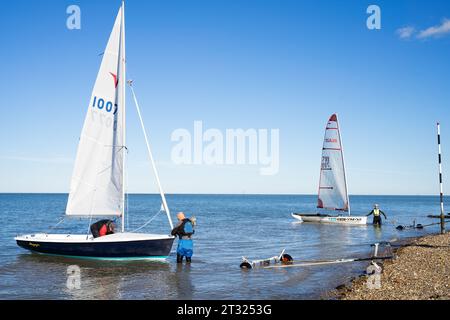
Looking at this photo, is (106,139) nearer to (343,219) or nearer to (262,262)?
(262,262)

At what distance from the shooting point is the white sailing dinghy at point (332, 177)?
47438 mm

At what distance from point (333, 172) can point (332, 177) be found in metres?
0.61

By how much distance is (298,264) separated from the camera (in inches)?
799

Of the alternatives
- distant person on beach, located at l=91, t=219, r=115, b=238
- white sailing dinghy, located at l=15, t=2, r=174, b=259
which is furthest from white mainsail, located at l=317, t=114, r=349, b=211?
distant person on beach, located at l=91, t=219, r=115, b=238

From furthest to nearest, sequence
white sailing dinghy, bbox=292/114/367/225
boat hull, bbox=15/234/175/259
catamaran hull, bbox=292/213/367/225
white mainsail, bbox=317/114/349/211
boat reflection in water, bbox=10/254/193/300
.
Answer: white mainsail, bbox=317/114/349/211, white sailing dinghy, bbox=292/114/367/225, catamaran hull, bbox=292/213/367/225, boat hull, bbox=15/234/175/259, boat reflection in water, bbox=10/254/193/300

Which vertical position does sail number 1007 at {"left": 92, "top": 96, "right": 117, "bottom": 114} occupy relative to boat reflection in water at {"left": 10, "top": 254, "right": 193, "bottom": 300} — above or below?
above

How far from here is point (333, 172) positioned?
48.8m

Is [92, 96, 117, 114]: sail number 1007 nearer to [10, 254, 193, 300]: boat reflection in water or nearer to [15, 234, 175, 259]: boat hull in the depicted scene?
[15, 234, 175, 259]: boat hull

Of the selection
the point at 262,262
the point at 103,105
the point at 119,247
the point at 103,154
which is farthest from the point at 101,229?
the point at 262,262

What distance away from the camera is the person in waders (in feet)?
65.2

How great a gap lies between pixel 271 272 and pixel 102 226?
29.3 ft

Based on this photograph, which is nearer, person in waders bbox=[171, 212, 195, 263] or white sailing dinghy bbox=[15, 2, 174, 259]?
person in waders bbox=[171, 212, 195, 263]

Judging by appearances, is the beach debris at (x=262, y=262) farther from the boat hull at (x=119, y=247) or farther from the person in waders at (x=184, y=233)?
the boat hull at (x=119, y=247)
